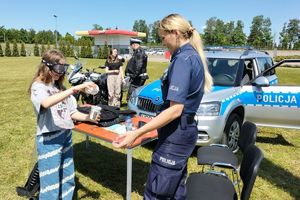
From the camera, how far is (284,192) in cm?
439

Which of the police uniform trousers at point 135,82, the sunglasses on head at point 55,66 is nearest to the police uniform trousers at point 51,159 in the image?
the sunglasses on head at point 55,66

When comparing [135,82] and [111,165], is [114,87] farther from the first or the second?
[111,165]

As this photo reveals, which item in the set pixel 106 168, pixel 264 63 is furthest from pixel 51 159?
pixel 264 63

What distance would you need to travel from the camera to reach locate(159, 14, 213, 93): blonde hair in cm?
228

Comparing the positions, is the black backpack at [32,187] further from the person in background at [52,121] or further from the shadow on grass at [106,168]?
the shadow on grass at [106,168]

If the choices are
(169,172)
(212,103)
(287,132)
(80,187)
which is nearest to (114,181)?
(80,187)

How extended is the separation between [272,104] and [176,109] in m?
4.08

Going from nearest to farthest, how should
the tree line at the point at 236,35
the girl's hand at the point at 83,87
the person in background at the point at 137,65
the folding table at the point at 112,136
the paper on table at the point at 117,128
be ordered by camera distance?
1. the girl's hand at the point at 83,87
2. the folding table at the point at 112,136
3. the paper on table at the point at 117,128
4. the person in background at the point at 137,65
5. the tree line at the point at 236,35

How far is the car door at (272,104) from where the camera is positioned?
18.3 ft

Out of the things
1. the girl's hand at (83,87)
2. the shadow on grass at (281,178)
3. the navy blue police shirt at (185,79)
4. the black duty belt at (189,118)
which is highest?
the navy blue police shirt at (185,79)

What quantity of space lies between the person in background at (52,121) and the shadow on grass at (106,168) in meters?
1.09

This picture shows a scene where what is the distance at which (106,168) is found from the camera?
16.3ft

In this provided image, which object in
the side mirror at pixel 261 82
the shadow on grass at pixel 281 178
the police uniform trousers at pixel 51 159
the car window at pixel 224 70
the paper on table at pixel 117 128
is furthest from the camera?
the car window at pixel 224 70

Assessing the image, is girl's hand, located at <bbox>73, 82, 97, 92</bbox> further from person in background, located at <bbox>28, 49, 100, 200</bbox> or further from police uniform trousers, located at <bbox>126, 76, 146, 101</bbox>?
police uniform trousers, located at <bbox>126, 76, 146, 101</bbox>
